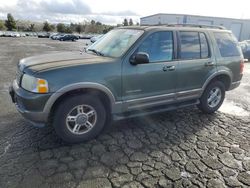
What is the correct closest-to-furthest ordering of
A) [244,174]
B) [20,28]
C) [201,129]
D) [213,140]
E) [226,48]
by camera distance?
[244,174], [213,140], [201,129], [226,48], [20,28]

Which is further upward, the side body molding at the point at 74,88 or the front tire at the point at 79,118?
the side body molding at the point at 74,88

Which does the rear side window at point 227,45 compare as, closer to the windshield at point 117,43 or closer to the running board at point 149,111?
the running board at point 149,111

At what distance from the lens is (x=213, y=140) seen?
3.78m

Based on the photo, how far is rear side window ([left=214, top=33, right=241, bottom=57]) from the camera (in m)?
4.70

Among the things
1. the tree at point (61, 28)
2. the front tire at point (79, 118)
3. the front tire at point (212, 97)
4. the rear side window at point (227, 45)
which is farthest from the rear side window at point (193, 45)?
the tree at point (61, 28)

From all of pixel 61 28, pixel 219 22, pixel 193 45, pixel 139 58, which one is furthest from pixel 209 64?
pixel 61 28

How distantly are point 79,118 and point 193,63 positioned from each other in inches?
99.1

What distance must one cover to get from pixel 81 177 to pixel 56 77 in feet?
4.65

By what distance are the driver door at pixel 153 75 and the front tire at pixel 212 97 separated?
3.55 feet

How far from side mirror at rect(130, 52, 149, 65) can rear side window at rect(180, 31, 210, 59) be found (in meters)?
1.01

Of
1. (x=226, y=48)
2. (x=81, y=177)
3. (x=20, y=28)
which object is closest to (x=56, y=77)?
(x=81, y=177)

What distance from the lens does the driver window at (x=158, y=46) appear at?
12.2 ft

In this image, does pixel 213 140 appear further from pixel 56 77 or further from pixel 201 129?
pixel 56 77

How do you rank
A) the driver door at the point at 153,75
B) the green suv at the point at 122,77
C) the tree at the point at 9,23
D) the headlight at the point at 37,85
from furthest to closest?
the tree at the point at 9,23
the driver door at the point at 153,75
the green suv at the point at 122,77
the headlight at the point at 37,85
